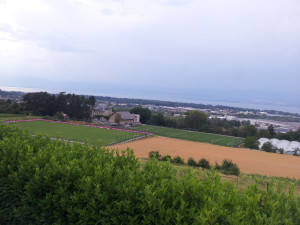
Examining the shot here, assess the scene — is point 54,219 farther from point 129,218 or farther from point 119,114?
point 119,114

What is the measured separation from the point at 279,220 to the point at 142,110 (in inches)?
2152

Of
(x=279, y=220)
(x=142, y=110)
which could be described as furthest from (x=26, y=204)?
(x=142, y=110)

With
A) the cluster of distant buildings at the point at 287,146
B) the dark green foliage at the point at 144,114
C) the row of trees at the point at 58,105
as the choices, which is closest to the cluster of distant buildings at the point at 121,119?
the dark green foliage at the point at 144,114

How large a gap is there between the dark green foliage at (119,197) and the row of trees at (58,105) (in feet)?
149

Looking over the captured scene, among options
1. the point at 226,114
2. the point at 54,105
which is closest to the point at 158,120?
the point at 54,105

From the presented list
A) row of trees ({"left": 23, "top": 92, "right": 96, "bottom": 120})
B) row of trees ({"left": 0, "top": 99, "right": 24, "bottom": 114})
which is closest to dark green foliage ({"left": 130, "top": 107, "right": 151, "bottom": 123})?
row of trees ({"left": 23, "top": 92, "right": 96, "bottom": 120})

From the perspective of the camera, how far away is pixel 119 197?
2.56 meters

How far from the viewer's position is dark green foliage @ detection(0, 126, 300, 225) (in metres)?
2.26

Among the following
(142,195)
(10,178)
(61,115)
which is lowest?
(61,115)

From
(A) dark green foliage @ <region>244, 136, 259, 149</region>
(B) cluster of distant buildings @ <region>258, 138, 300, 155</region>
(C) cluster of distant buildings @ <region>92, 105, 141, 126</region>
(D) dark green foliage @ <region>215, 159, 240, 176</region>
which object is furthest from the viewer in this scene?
(C) cluster of distant buildings @ <region>92, 105, 141, 126</region>

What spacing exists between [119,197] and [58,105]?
48.9 meters

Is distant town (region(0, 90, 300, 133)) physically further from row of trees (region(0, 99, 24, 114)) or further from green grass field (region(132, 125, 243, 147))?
row of trees (region(0, 99, 24, 114))

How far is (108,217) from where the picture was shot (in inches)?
99.6

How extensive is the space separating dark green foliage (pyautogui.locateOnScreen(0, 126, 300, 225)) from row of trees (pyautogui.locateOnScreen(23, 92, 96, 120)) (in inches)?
1782
